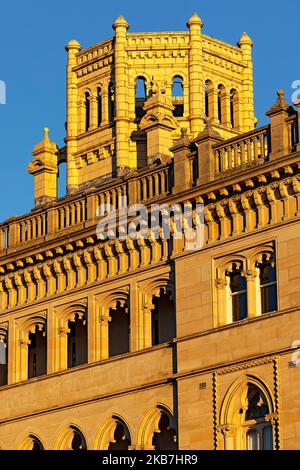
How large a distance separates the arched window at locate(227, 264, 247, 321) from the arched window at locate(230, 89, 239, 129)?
18644mm

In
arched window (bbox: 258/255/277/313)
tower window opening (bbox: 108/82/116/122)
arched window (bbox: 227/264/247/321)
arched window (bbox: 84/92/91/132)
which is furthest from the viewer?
arched window (bbox: 84/92/91/132)

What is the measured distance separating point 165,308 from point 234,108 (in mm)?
17332

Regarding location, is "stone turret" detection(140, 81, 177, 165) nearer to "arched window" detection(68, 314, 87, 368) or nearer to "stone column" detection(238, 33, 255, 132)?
"arched window" detection(68, 314, 87, 368)

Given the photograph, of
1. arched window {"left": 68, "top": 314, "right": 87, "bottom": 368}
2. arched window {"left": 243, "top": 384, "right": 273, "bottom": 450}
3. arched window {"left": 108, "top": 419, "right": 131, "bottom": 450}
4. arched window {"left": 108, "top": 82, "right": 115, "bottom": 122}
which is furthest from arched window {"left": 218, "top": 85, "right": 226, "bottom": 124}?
arched window {"left": 243, "top": 384, "right": 273, "bottom": 450}

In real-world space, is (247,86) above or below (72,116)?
above

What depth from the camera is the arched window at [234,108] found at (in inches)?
3361

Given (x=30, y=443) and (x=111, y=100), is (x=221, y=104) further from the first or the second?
(x=30, y=443)

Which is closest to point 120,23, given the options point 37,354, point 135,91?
point 135,91

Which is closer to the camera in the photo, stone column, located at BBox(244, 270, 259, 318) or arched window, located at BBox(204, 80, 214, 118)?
stone column, located at BBox(244, 270, 259, 318)

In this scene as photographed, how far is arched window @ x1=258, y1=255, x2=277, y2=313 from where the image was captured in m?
65.8

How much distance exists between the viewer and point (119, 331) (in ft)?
235

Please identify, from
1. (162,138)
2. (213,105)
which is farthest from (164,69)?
(162,138)

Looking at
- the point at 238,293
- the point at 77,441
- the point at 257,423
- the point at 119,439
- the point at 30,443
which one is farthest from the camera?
the point at 30,443

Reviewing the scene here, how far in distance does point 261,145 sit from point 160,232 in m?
4.53
